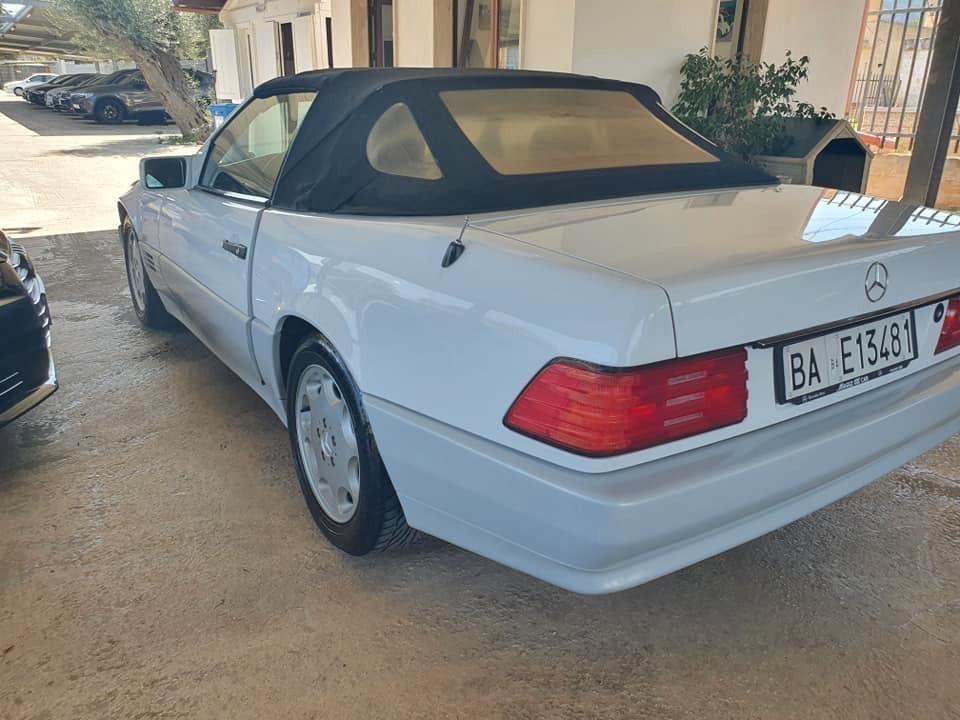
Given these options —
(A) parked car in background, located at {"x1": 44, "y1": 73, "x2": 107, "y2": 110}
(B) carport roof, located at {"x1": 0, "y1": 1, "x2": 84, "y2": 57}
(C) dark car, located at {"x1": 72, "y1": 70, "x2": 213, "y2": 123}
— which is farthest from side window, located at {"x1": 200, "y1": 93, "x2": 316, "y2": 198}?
(B) carport roof, located at {"x1": 0, "y1": 1, "x2": 84, "y2": 57}

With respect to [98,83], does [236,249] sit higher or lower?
lower

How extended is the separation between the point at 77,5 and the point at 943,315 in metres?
18.1

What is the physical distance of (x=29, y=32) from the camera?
3872 cm

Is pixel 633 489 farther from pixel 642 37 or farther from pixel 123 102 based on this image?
pixel 123 102

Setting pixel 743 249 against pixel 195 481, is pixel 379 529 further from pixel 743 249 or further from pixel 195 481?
pixel 743 249

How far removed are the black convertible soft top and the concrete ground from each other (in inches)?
40.2

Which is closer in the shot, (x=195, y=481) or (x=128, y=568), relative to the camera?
(x=128, y=568)

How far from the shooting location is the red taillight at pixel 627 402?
4.61 ft

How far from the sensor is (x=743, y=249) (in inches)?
62.9

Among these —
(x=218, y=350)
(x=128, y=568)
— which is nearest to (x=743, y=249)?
(x=128, y=568)

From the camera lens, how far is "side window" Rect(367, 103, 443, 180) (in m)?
2.12

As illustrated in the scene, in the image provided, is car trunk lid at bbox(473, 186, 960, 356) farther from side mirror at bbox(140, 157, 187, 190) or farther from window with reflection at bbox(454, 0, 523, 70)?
window with reflection at bbox(454, 0, 523, 70)

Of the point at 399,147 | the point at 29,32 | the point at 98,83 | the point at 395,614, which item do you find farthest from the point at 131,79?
the point at 395,614

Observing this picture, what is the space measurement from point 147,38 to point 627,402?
721 inches
